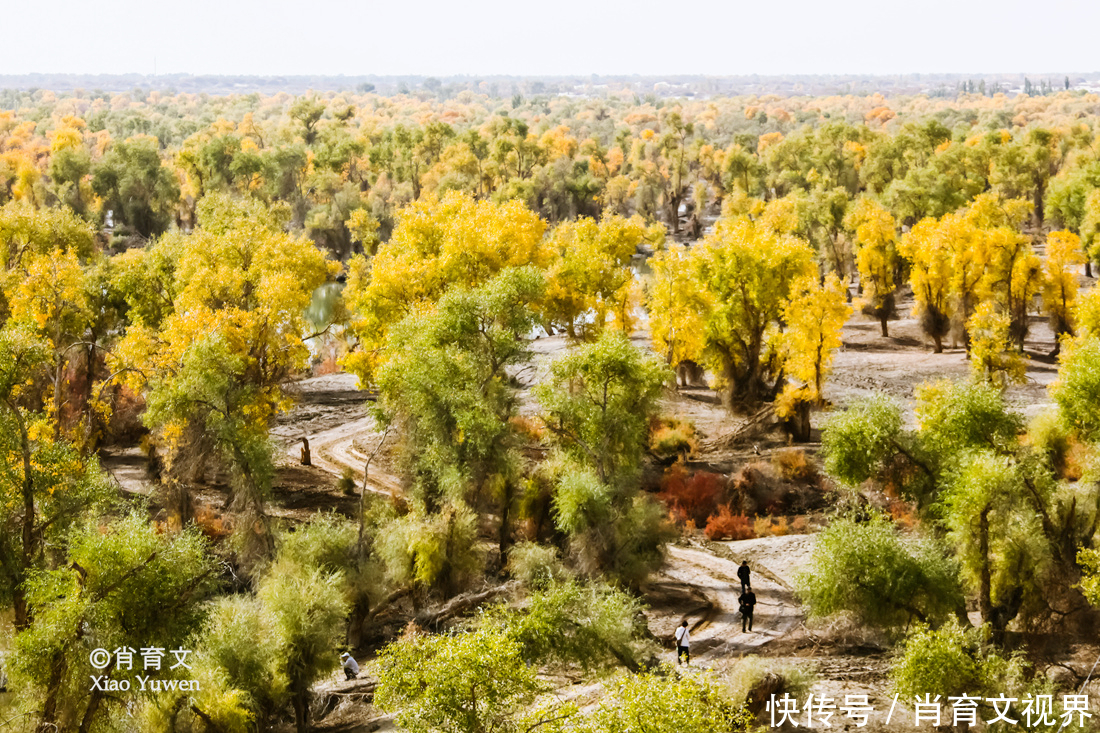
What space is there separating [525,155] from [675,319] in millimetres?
58387

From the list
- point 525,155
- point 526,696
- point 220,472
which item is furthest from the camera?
point 525,155

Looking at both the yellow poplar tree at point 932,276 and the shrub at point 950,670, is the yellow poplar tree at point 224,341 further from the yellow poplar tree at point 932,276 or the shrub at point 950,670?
the yellow poplar tree at point 932,276

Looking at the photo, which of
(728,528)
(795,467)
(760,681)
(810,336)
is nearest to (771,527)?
(728,528)

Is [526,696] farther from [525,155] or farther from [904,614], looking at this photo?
[525,155]

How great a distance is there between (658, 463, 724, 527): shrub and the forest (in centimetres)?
13

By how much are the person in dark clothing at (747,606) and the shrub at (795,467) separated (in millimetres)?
12394

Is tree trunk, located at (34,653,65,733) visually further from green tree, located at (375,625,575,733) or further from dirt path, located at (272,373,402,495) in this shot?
dirt path, located at (272,373,402,495)

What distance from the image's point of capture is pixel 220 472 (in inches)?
1547

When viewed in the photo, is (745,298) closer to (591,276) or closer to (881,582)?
(591,276)

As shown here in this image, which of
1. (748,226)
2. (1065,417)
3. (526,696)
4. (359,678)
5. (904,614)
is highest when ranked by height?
(748,226)

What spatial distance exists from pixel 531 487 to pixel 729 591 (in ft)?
23.6

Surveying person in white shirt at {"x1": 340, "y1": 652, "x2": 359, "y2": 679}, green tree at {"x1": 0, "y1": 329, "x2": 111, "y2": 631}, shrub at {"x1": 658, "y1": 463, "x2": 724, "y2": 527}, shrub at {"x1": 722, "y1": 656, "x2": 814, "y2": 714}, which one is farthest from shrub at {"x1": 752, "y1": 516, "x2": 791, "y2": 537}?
green tree at {"x1": 0, "y1": 329, "x2": 111, "y2": 631}

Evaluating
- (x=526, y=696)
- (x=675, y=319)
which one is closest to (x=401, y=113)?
(x=675, y=319)

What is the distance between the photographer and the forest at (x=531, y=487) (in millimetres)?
20719
